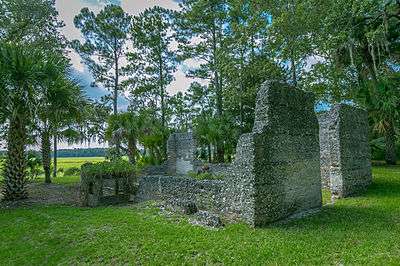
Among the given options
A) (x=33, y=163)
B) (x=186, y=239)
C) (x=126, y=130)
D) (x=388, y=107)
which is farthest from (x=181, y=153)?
(x=186, y=239)

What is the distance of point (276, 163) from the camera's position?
9.89 metres

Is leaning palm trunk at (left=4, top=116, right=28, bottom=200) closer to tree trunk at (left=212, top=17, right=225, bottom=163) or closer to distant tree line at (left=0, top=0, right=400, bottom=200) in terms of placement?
distant tree line at (left=0, top=0, right=400, bottom=200)

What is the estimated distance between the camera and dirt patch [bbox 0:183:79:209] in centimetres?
1268

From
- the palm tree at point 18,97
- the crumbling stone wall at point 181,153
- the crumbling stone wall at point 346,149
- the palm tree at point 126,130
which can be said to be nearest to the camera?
the palm tree at point 18,97

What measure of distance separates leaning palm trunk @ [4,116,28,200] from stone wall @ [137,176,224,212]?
16.0 feet

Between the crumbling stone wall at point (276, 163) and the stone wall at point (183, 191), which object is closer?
the crumbling stone wall at point (276, 163)

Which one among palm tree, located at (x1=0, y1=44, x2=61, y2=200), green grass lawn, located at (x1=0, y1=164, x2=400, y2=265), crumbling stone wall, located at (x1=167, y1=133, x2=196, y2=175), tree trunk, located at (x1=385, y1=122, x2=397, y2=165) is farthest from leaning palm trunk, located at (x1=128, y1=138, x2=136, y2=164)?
tree trunk, located at (x1=385, y1=122, x2=397, y2=165)

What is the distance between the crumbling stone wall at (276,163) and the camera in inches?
367

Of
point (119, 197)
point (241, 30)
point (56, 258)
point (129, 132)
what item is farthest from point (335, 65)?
point (56, 258)

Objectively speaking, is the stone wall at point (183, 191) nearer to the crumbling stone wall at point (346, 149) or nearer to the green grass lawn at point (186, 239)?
the green grass lawn at point (186, 239)

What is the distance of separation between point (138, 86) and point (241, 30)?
11.8 metres

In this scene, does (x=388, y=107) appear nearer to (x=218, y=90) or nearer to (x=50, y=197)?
(x=218, y=90)

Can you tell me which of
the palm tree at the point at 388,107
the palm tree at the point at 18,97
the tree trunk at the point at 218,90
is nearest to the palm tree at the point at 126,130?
the tree trunk at the point at 218,90

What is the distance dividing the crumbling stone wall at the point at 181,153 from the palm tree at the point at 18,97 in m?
13.0
